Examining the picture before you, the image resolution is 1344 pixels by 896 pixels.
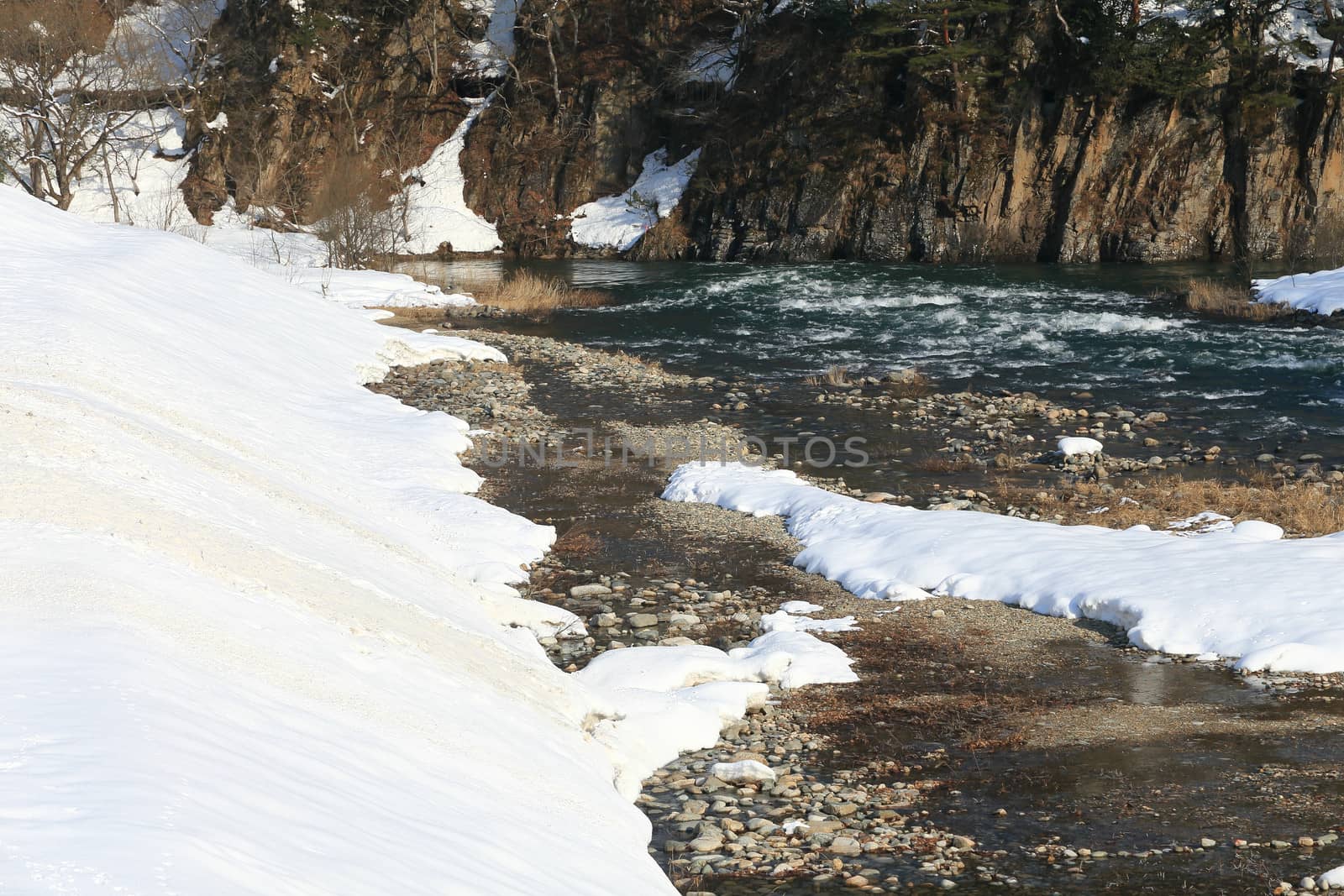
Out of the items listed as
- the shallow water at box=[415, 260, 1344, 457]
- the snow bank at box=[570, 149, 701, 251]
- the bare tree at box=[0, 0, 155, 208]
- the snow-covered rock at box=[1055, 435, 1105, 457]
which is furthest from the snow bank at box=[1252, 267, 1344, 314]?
the bare tree at box=[0, 0, 155, 208]

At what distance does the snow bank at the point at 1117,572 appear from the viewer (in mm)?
8672

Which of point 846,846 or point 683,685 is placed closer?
point 846,846

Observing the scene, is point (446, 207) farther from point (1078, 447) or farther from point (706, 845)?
point (706, 845)

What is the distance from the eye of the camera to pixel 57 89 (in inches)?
2153

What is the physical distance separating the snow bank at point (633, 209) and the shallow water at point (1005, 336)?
1055 cm

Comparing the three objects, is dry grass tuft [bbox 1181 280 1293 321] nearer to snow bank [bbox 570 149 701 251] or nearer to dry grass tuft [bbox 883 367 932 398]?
dry grass tuft [bbox 883 367 932 398]

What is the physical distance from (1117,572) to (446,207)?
47.6 meters

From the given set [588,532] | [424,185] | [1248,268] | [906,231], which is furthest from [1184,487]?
[424,185]

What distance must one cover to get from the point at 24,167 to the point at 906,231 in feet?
128

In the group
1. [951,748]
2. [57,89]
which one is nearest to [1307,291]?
[951,748]

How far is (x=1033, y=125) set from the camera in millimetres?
43594

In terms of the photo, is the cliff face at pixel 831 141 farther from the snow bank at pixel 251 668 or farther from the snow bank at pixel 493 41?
the snow bank at pixel 251 668

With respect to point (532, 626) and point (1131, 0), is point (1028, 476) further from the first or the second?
point (1131, 0)

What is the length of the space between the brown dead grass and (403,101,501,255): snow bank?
38.1 meters
